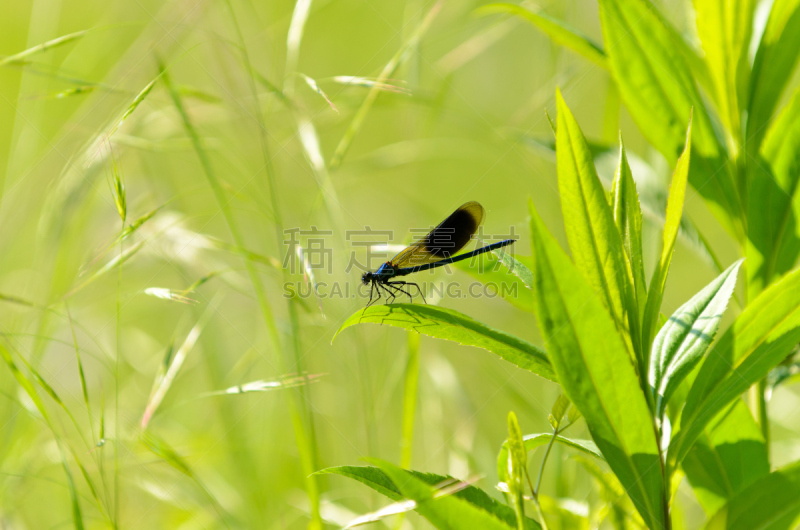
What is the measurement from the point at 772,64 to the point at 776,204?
336 millimetres

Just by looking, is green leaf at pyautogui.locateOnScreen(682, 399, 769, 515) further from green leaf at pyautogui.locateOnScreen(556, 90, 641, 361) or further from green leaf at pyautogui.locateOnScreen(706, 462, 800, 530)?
green leaf at pyautogui.locateOnScreen(556, 90, 641, 361)

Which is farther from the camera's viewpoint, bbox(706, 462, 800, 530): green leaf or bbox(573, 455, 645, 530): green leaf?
bbox(573, 455, 645, 530): green leaf

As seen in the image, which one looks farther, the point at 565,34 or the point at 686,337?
the point at 565,34

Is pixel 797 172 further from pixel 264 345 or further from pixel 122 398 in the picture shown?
pixel 122 398

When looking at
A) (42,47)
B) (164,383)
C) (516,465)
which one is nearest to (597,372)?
(516,465)

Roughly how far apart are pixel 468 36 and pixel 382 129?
0.85 m

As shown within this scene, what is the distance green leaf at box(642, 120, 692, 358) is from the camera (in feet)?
2.66

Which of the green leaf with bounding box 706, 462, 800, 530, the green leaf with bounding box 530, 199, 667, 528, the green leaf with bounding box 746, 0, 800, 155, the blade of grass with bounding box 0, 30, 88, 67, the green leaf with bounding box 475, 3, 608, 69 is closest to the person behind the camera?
the green leaf with bounding box 530, 199, 667, 528

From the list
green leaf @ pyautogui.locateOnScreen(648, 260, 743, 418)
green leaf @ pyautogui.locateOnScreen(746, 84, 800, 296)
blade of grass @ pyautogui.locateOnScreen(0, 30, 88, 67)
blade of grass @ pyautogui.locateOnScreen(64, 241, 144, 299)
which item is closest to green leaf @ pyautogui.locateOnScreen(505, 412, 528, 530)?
green leaf @ pyautogui.locateOnScreen(648, 260, 743, 418)

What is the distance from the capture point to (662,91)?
1204mm

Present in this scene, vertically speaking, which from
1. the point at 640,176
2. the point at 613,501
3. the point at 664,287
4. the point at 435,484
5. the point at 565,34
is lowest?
the point at 613,501

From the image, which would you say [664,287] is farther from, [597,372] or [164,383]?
[164,383]

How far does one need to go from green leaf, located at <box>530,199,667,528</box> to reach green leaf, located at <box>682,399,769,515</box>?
28cm

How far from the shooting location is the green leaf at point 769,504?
86 centimetres
